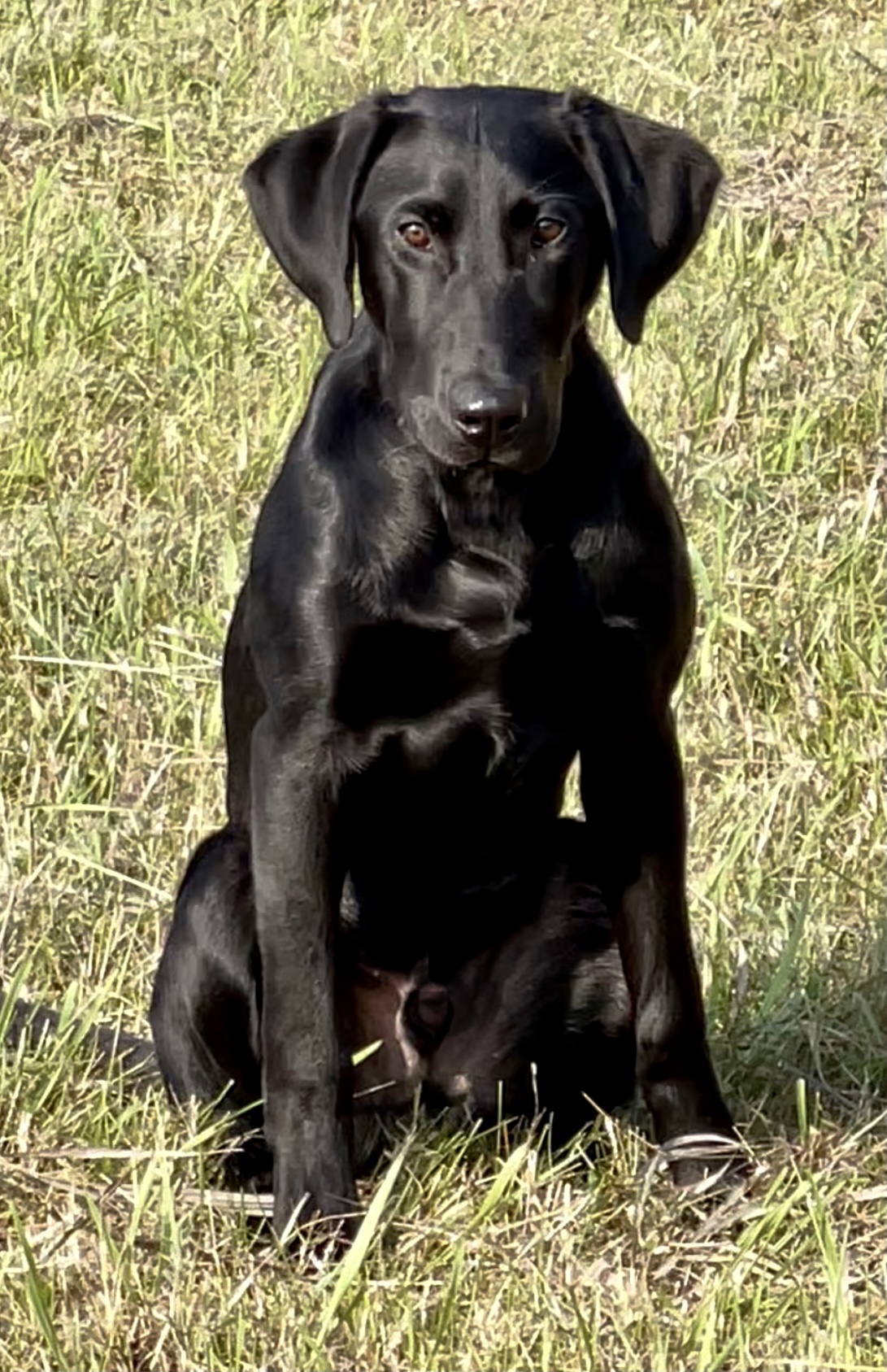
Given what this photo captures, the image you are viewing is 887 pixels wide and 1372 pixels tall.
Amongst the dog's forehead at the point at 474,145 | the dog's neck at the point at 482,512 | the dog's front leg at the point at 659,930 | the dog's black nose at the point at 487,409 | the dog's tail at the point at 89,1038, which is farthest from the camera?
the dog's tail at the point at 89,1038

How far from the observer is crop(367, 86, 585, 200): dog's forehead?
3.60 meters

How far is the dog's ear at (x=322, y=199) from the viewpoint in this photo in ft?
12.2

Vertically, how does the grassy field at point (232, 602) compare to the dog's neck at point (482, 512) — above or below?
below

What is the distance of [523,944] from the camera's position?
13.6 ft

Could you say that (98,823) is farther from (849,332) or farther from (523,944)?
(849,332)

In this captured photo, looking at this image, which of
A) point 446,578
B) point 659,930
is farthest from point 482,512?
point 659,930

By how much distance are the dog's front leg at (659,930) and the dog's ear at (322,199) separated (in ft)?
2.41

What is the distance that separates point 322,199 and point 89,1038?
1.29m

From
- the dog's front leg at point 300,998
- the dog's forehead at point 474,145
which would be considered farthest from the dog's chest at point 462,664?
the dog's forehead at point 474,145

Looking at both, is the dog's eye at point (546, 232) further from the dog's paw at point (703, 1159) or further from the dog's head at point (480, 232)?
the dog's paw at point (703, 1159)

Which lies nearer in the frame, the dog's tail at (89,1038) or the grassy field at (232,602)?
the grassy field at (232,602)

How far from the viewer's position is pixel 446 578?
12.2ft

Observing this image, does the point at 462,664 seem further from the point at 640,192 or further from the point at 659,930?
the point at 640,192

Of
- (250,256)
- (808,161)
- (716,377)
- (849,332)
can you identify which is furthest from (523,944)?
(808,161)
